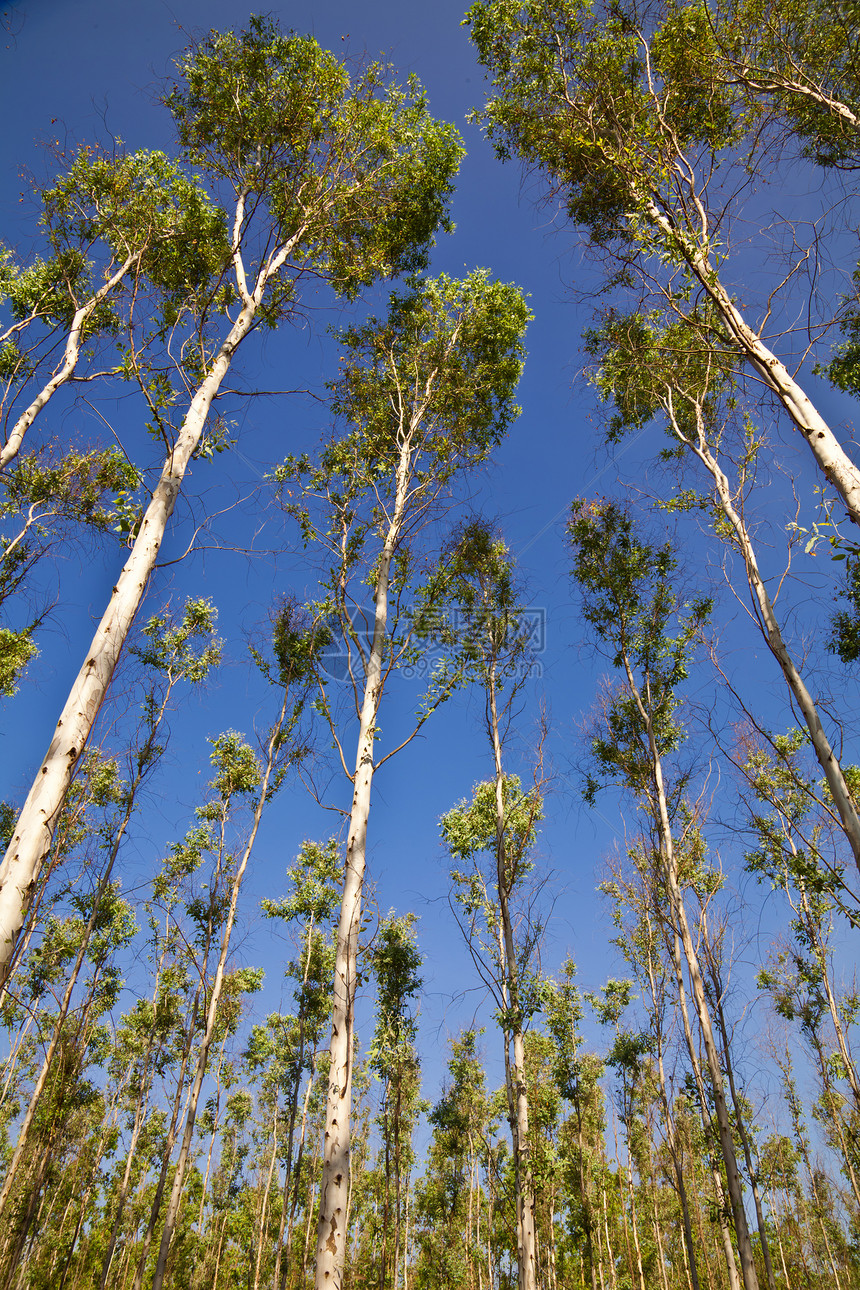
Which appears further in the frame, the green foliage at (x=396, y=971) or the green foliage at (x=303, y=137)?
the green foliage at (x=396, y=971)

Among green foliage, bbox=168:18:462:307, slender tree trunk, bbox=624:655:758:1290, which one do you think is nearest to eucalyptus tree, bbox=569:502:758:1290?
slender tree trunk, bbox=624:655:758:1290

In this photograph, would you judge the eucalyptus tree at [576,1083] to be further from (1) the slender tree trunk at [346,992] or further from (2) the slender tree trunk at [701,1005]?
(1) the slender tree trunk at [346,992]

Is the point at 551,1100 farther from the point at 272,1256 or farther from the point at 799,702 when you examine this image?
the point at 272,1256

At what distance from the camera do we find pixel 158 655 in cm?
1100

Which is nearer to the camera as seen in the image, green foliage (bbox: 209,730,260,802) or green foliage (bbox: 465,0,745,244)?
green foliage (bbox: 465,0,745,244)

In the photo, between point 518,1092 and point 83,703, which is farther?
point 518,1092

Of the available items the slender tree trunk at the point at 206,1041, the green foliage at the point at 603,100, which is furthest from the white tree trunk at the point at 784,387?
the slender tree trunk at the point at 206,1041

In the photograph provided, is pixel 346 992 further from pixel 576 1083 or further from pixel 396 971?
pixel 576 1083

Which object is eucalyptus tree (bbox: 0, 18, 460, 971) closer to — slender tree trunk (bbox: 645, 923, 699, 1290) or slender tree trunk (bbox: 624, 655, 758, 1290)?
slender tree trunk (bbox: 624, 655, 758, 1290)

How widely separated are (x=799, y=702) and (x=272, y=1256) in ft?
113

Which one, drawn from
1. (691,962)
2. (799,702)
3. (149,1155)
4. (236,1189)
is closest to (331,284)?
(799,702)

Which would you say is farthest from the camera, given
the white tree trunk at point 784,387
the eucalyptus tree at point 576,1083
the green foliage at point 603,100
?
the eucalyptus tree at point 576,1083

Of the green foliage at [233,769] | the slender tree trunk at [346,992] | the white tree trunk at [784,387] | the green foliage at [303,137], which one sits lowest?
the slender tree trunk at [346,992]

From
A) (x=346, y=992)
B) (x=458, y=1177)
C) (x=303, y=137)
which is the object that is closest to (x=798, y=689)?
(x=346, y=992)
